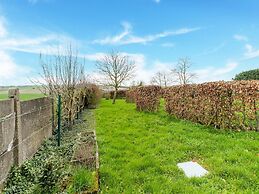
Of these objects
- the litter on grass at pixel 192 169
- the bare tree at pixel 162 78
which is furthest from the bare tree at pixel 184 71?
the litter on grass at pixel 192 169

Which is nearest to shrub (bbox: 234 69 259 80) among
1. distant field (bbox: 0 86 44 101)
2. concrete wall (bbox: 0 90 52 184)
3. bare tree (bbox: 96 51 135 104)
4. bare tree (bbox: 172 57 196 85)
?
bare tree (bbox: 172 57 196 85)

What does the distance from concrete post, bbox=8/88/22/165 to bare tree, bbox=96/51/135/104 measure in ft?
90.8

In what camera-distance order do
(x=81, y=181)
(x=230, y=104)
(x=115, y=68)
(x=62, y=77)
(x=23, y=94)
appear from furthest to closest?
(x=115, y=68) < (x=62, y=77) < (x=230, y=104) < (x=23, y=94) < (x=81, y=181)

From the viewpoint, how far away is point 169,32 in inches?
587

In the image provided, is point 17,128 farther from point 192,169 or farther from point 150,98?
point 150,98

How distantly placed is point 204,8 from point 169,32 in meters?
4.69

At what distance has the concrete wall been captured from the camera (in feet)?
13.0

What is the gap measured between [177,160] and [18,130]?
3223 mm

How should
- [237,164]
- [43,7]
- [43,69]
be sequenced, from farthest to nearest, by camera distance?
[43,69] < [43,7] < [237,164]

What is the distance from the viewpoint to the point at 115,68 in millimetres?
32875

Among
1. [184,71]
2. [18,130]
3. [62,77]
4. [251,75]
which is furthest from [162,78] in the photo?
[18,130]

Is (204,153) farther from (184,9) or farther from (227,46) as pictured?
(227,46)

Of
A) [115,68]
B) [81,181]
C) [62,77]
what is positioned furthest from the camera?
[115,68]

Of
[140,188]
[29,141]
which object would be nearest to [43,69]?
[29,141]
